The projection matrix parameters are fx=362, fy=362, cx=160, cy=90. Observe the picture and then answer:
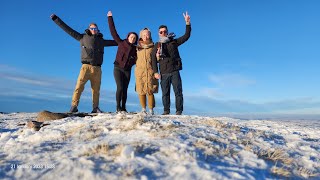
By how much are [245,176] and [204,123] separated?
2586 millimetres

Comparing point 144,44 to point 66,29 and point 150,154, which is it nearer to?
point 66,29

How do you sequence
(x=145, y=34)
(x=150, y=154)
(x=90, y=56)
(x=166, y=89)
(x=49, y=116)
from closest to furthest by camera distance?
(x=150, y=154), (x=166, y=89), (x=49, y=116), (x=145, y=34), (x=90, y=56)

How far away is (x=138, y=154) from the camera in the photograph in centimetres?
405

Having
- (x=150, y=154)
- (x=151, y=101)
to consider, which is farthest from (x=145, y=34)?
(x=150, y=154)

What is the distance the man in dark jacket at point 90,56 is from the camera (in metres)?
9.92

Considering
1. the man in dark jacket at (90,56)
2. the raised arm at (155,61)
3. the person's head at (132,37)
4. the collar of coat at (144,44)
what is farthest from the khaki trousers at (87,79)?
the raised arm at (155,61)

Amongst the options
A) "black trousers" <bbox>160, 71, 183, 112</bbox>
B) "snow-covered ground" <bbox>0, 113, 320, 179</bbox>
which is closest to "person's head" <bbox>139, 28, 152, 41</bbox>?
"black trousers" <bbox>160, 71, 183, 112</bbox>

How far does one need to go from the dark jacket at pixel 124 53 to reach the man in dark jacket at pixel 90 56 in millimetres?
349

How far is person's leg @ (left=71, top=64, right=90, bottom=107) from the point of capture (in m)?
9.88

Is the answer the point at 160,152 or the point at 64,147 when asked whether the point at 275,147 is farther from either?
the point at 64,147

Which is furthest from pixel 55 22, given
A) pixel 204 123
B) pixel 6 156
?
pixel 6 156

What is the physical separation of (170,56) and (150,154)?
210 inches

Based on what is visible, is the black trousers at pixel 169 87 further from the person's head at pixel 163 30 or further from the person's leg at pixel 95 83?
the person's leg at pixel 95 83

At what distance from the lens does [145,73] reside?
9.53m
